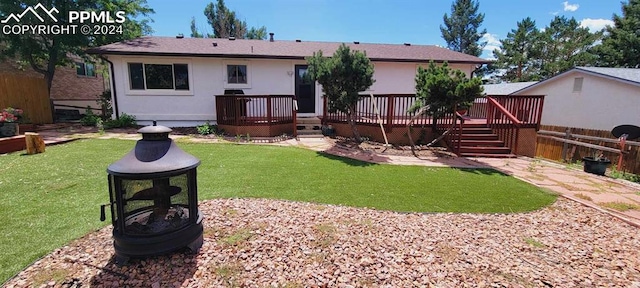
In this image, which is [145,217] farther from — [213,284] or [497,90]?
[497,90]

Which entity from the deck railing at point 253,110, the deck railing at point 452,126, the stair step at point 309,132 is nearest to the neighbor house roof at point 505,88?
the deck railing at point 452,126

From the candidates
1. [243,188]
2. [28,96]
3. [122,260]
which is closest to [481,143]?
[243,188]

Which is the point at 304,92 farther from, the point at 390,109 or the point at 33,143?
the point at 33,143

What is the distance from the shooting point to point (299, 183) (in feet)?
15.7

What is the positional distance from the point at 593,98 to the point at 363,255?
16690 mm

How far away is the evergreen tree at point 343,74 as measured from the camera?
7.34 meters

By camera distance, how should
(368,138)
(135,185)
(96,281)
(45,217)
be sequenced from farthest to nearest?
1. (368,138)
2. (45,217)
3. (135,185)
4. (96,281)

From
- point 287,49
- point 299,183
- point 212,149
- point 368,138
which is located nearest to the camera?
point 299,183

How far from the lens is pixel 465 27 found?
32125 millimetres

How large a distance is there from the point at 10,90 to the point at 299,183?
12504 mm

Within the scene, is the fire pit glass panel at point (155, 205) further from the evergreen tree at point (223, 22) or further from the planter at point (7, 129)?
the evergreen tree at point (223, 22)

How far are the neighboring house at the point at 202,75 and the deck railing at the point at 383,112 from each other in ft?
6.75

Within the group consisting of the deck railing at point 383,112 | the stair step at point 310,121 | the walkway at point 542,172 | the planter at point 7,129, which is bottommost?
the walkway at point 542,172

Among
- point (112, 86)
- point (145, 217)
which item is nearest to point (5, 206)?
point (145, 217)
